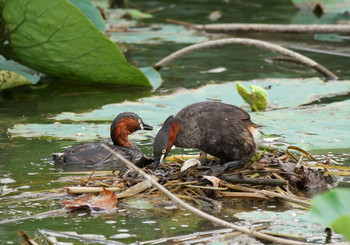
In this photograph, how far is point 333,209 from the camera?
2932 millimetres

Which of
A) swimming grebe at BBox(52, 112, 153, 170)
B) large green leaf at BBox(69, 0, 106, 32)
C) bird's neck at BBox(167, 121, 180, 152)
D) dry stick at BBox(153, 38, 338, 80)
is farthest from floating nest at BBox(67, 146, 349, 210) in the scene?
large green leaf at BBox(69, 0, 106, 32)

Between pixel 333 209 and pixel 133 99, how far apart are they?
6.20 m

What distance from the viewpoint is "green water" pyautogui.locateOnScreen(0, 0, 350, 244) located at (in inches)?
187

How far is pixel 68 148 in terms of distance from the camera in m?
6.84

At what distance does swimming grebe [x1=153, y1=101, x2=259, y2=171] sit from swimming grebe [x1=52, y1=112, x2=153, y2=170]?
2.52ft

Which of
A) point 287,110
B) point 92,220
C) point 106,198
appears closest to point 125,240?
point 92,220

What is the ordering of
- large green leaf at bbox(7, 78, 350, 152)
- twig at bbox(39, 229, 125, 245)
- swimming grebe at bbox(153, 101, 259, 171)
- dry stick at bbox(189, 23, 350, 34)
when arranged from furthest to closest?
dry stick at bbox(189, 23, 350, 34) → large green leaf at bbox(7, 78, 350, 152) → swimming grebe at bbox(153, 101, 259, 171) → twig at bbox(39, 229, 125, 245)

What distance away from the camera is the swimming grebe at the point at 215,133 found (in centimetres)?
569

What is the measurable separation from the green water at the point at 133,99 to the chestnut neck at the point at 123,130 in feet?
0.78

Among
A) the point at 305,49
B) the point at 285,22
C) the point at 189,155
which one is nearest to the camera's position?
the point at 189,155

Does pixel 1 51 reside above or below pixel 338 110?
above

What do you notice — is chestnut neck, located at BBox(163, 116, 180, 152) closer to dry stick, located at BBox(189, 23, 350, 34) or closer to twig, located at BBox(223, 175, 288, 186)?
twig, located at BBox(223, 175, 288, 186)

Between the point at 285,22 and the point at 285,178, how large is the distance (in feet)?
34.4

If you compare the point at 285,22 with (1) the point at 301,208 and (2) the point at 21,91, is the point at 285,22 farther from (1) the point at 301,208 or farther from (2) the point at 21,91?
(1) the point at 301,208
